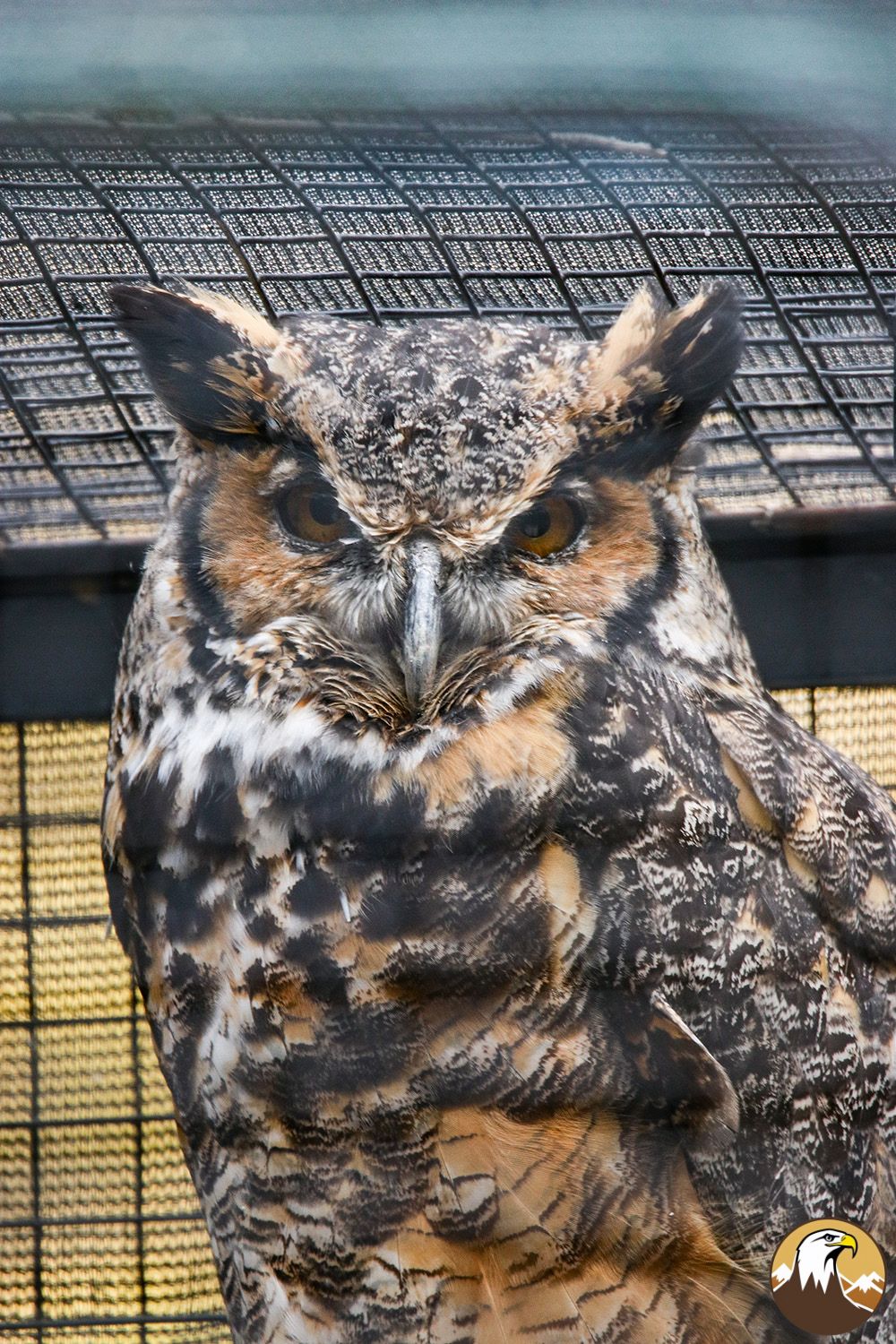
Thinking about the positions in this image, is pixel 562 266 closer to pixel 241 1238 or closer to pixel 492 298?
pixel 492 298

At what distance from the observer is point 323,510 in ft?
3.67

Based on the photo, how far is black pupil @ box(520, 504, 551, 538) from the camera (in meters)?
1.11

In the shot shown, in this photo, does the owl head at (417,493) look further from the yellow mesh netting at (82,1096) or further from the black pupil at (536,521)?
the yellow mesh netting at (82,1096)

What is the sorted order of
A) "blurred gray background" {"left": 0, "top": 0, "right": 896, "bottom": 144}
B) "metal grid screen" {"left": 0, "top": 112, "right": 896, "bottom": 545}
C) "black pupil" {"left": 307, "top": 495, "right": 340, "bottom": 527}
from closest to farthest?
1. "blurred gray background" {"left": 0, "top": 0, "right": 896, "bottom": 144}
2. "metal grid screen" {"left": 0, "top": 112, "right": 896, "bottom": 545}
3. "black pupil" {"left": 307, "top": 495, "right": 340, "bottom": 527}

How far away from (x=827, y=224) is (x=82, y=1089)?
1.76m

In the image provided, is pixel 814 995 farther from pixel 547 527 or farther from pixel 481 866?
pixel 547 527

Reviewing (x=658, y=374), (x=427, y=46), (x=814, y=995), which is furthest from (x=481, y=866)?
(x=427, y=46)

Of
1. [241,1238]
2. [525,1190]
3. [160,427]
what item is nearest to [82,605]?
[160,427]

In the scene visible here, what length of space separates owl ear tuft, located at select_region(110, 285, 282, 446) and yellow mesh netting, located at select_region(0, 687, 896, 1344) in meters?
0.88

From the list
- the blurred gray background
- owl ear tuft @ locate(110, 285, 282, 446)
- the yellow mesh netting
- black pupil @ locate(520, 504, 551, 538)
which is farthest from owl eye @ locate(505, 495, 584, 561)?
the yellow mesh netting

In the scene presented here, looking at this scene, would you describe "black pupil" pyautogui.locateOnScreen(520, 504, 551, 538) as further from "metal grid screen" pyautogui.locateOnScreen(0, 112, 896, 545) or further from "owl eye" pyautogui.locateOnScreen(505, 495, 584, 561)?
"metal grid screen" pyautogui.locateOnScreen(0, 112, 896, 545)

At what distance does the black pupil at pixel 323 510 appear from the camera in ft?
3.63

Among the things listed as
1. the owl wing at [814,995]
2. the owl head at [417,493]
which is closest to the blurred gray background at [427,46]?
the owl head at [417,493]

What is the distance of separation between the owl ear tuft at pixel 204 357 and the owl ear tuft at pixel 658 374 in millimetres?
315
